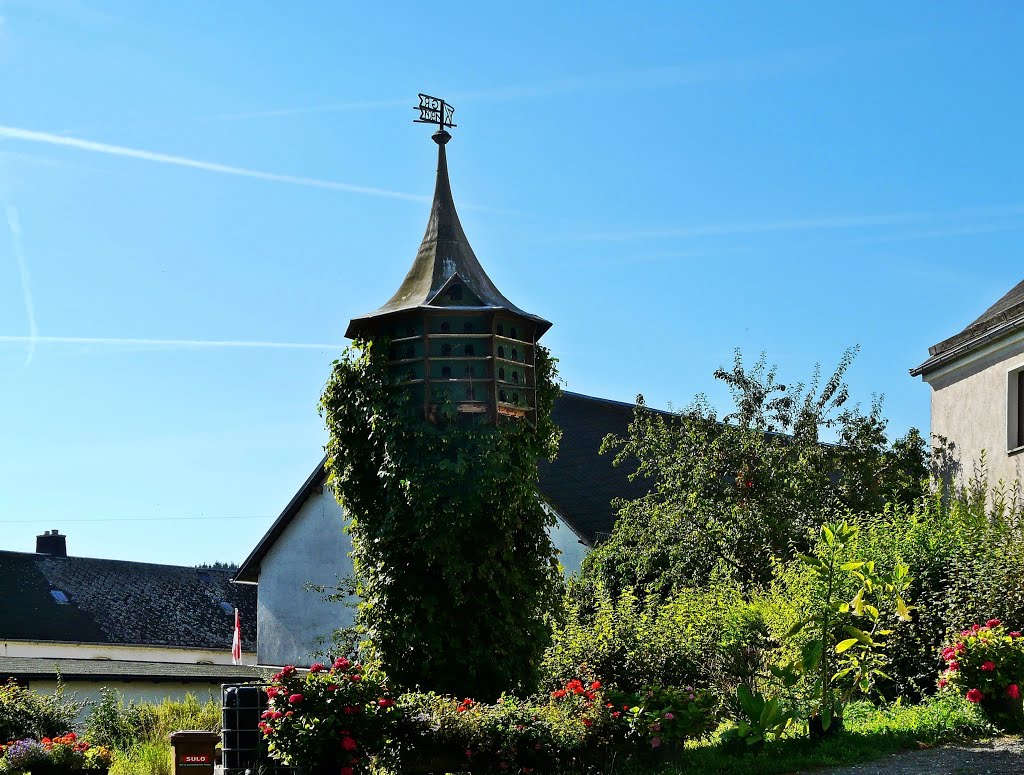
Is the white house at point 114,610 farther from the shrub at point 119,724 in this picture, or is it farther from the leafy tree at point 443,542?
the leafy tree at point 443,542

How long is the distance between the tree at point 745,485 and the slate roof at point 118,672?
25.9ft

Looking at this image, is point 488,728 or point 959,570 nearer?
point 488,728

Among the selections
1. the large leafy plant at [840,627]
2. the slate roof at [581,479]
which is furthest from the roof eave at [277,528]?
the large leafy plant at [840,627]

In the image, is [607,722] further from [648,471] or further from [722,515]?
[648,471]

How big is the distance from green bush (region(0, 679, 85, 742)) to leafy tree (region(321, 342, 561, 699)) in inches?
241

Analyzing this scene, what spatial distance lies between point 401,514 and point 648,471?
10.6 m

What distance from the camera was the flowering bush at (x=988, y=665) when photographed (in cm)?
1217

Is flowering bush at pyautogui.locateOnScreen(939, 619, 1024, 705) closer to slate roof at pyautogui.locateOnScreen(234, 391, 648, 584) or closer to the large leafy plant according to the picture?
the large leafy plant

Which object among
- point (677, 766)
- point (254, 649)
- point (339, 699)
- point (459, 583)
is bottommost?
point (254, 649)

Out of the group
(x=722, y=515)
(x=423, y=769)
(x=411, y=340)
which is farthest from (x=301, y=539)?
(x=423, y=769)

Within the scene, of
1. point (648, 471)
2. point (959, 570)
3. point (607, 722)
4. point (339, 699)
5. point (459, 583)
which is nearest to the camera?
point (339, 699)

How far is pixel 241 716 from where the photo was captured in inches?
458

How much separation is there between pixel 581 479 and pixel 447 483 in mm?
13456

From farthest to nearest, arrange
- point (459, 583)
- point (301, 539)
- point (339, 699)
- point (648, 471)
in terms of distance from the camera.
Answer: point (301, 539)
point (648, 471)
point (459, 583)
point (339, 699)
